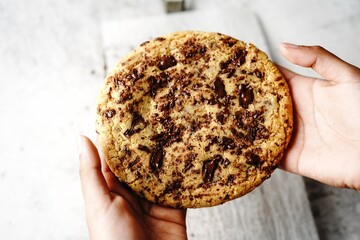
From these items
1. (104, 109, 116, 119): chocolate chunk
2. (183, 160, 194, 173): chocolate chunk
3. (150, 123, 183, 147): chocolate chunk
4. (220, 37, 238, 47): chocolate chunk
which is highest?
(220, 37, 238, 47): chocolate chunk

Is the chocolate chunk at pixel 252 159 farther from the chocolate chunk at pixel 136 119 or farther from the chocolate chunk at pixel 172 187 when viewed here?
the chocolate chunk at pixel 136 119

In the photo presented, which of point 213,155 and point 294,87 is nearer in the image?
point 213,155

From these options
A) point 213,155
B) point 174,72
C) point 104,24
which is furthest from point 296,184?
point 104,24

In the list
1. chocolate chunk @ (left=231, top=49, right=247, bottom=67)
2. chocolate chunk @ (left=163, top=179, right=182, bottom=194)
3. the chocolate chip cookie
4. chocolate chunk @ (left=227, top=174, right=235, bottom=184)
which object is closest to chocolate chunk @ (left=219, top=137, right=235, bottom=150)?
the chocolate chip cookie

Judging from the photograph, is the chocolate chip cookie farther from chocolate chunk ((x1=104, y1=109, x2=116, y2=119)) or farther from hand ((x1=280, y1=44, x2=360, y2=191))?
hand ((x1=280, y1=44, x2=360, y2=191))

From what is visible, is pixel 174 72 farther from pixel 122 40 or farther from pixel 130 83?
pixel 122 40
